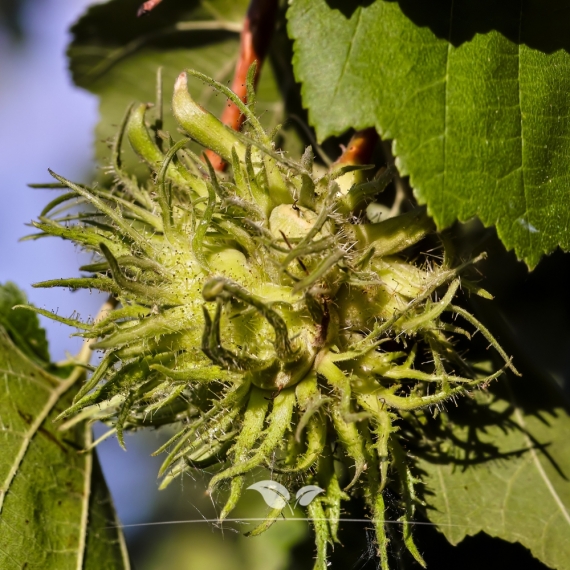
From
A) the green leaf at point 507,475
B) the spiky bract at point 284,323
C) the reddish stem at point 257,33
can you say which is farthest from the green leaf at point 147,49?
the green leaf at point 507,475

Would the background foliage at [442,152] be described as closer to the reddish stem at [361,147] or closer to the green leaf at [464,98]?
the green leaf at [464,98]

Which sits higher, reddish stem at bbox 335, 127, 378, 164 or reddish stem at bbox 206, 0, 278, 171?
reddish stem at bbox 206, 0, 278, 171

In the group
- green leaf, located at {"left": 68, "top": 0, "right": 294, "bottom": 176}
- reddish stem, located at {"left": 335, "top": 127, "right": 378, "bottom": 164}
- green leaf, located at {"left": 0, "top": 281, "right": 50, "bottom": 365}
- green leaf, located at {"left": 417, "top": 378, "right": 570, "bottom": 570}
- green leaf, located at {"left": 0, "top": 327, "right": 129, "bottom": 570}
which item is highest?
green leaf, located at {"left": 68, "top": 0, "right": 294, "bottom": 176}

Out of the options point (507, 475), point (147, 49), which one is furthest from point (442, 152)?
point (147, 49)

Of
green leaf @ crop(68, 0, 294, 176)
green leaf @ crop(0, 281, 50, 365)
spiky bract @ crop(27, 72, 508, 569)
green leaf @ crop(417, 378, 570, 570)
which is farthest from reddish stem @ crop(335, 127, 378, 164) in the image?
green leaf @ crop(0, 281, 50, 365)

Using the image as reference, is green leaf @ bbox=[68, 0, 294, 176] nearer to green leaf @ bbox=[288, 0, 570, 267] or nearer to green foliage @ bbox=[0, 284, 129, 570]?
green foliage @ bbox=[0, 284, 129, 570]

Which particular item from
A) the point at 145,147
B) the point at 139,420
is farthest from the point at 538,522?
the point at 145,147
